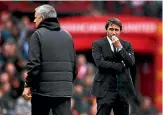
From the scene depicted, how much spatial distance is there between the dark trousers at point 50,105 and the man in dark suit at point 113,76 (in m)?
0.74

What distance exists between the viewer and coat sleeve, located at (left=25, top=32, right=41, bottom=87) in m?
12.1

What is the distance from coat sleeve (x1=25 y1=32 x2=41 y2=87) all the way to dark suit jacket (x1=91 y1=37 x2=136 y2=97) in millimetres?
1148

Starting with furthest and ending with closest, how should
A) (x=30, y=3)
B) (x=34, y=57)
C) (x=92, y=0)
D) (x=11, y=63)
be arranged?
(x=92, y=0) < (x=30, y=3) < (x=11, y=63) < (x=34, y=57)

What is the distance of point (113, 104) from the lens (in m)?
13.1

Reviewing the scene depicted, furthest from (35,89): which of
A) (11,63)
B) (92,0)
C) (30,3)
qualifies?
(92,0)

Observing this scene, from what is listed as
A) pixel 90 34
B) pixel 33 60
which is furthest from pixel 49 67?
pixel 90 34

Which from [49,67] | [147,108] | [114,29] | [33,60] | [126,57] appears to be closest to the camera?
[33,60]

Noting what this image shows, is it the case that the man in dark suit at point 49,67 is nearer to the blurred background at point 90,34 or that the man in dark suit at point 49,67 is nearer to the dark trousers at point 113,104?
the dark trousers at point 113,104

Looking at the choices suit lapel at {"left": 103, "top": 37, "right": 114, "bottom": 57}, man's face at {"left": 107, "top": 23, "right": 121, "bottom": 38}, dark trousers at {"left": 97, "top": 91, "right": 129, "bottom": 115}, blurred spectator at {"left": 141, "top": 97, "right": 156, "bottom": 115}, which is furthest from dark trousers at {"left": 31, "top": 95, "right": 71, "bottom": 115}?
blurred spectator at {"left": 141, "top": 97, "right": 156, "bottom": 115}

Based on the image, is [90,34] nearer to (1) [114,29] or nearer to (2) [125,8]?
(2) [125,8]

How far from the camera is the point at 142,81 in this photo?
28.7m

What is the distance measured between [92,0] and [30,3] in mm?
2973

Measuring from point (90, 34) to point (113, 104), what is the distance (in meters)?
13.8

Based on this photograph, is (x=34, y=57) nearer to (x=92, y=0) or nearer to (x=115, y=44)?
(x=115, y=44)
